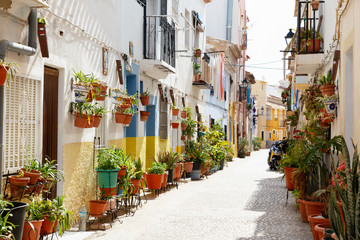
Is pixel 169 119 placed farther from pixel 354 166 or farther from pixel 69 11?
pixel 354 166

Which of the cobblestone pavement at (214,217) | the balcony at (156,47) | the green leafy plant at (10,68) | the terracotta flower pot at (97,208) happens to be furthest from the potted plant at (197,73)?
the green leafy plant at (10,68)

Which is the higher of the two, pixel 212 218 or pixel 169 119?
pixel 169 119

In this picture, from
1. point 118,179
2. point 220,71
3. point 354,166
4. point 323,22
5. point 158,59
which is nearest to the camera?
point 354,166

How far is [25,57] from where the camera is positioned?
6254mm

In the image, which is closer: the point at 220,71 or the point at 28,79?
the point at 28,79

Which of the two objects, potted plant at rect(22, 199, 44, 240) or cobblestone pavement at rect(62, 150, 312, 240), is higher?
potted plant at rect(22, 199, 44, 240)

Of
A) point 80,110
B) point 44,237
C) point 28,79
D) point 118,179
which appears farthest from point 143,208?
point 28,79

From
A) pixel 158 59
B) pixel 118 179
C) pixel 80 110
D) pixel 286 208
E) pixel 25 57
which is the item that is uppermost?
pixel 158 59

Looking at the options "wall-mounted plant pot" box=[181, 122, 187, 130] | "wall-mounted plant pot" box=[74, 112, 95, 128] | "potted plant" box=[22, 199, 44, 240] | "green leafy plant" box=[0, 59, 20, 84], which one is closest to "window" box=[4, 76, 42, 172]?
"green leafy plant" box=[0, 59, 20, 84]

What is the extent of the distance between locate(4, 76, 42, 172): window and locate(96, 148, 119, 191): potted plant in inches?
77.9

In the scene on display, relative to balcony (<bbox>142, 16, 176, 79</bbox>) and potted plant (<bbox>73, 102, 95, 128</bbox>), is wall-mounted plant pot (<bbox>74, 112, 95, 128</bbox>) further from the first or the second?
balcony (<bbox>142, 16, 176, 79</bbox>)

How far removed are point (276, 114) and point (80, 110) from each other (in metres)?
64.8

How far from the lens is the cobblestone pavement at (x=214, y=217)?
7648 mm

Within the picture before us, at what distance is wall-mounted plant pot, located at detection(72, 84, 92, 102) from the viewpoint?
25.8 ft
